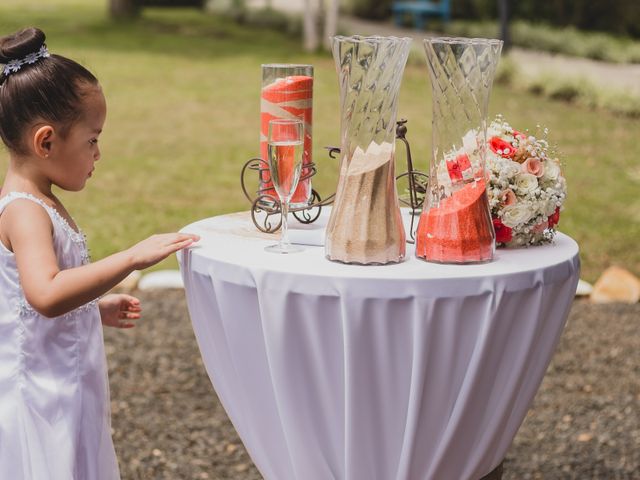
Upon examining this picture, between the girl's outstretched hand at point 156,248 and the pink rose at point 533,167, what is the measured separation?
2.84ft

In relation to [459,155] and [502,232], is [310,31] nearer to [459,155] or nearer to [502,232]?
[502,232]

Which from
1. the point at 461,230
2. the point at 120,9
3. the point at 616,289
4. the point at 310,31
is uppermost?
the point at 461,230

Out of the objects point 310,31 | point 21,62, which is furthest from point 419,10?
point 21,62

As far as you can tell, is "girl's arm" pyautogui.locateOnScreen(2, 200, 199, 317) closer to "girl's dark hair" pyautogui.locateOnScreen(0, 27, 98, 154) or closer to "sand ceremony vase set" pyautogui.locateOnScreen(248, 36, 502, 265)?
"girl's dark hair" pyautogui.locateOnScreen(0, 27, 98, 154)

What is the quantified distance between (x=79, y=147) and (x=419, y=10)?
52.1 ft

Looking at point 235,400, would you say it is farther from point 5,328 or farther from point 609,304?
point 609,304

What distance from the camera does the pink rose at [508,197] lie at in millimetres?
2688

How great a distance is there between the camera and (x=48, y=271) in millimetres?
2371

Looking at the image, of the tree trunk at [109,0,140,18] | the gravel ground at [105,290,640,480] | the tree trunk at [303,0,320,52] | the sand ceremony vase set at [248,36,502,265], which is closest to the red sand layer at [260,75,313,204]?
the sand ceremony vase set at [248,36,502,265]

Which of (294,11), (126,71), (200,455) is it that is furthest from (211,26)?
(200,455)

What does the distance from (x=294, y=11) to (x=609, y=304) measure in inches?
618

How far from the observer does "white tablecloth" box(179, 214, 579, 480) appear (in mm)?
2396

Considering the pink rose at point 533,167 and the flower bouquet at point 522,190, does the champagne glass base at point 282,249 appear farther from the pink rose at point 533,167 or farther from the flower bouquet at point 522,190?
the pink rose at point 533,167

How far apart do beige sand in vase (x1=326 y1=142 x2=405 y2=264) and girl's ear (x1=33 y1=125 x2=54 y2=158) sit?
676 millimetres
